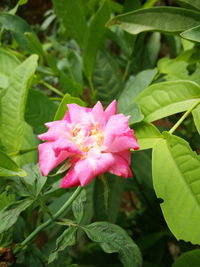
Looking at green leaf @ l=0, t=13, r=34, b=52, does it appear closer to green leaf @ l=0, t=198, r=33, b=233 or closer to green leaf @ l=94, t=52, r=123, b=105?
green leaf @ l=94, t=52, r=123, b=105

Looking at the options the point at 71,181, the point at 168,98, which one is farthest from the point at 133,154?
the point at 71,181

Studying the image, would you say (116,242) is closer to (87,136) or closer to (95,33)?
(87,136)

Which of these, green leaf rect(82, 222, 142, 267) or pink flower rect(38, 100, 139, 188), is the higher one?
pink flower rect(38, 100, 139, 188)

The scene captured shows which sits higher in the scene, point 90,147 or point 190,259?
point 90,147

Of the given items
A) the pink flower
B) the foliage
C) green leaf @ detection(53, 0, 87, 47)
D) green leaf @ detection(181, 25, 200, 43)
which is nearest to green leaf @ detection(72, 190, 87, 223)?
the foliage

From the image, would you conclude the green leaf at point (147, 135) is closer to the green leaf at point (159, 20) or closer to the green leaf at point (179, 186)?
the green leaf at point (179, 186)

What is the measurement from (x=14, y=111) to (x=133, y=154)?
1.04ft

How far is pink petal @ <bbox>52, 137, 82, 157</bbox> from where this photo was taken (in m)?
0.38

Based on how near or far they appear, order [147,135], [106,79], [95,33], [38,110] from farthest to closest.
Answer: [106,79] → [95,33] → [38,110] → [147,135]

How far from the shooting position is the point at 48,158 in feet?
1.35

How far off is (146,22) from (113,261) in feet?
1.87

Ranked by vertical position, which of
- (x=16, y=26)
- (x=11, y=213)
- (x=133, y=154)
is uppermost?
(x=16, y=26)

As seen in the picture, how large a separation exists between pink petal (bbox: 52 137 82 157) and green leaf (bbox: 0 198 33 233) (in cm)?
11

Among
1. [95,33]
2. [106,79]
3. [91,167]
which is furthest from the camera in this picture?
[106,79]
